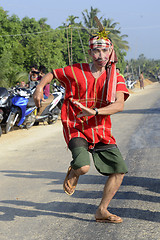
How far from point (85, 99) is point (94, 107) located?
115mm

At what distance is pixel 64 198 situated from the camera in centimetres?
545

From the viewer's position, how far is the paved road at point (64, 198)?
166 inches

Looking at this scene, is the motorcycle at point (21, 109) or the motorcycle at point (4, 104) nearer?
the motorcycle at point (4, 104)

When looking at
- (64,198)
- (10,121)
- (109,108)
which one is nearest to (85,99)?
(109,108)

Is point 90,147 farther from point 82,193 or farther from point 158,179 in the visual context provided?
point 158,179

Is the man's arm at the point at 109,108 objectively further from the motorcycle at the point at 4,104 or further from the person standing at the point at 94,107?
the motorcycle at the point at 4,104

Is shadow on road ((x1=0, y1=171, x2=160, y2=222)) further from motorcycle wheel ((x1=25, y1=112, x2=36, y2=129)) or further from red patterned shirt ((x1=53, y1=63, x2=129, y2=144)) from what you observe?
motorcycle wheel ((x1=25, y1=112, x2=36, y2=129))

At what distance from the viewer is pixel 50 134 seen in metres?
12.0

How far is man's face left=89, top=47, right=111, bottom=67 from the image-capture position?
424cm

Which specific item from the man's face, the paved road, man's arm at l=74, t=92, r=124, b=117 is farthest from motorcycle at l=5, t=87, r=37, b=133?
man's arm at l=74, t=92, r=124, b=117

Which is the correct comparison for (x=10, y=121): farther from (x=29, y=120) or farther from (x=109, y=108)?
(x=109, y=108)

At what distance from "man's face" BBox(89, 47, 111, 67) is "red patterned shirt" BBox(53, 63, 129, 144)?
0.10m

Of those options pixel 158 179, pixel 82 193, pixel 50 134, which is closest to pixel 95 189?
pixel 82 193

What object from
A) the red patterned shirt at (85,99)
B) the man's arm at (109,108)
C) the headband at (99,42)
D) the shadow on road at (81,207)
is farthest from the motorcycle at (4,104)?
the man's arm at (109,108)
